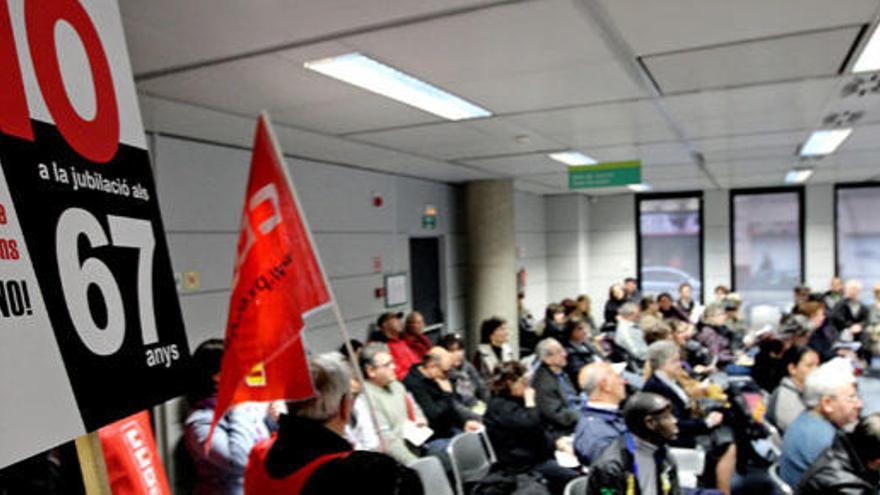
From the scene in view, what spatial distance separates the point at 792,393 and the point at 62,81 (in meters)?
4.60

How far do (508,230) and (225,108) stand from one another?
531 cm

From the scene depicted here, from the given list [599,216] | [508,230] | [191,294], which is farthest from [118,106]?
[599,216]

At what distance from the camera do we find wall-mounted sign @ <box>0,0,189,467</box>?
758mm

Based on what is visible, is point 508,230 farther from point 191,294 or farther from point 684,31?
point 684,31

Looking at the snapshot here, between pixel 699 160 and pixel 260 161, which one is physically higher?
pixel 699 160

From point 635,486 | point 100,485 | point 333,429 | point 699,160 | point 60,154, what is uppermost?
point 699,160

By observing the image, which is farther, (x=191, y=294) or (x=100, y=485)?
(x=191, y=294)

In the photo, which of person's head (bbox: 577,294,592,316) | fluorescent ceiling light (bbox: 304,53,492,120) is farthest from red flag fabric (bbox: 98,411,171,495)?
person's head (bbox: 577,294,592,316)

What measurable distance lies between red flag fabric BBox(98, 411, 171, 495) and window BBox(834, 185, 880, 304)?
486 inches

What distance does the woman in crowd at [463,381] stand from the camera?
5363mm

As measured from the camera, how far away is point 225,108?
137 inches

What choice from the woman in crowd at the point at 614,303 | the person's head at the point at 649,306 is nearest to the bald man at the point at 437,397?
the person's head at the point at 649,306

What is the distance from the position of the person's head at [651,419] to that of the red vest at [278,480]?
5.67ft

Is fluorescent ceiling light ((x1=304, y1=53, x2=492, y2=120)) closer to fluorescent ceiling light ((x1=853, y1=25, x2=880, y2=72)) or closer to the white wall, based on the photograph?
fluorescent ceiling light ((x1=853, y1=25, x2=880, y2=72))
